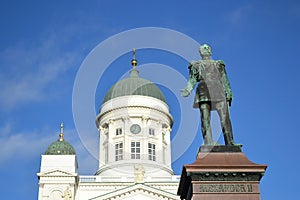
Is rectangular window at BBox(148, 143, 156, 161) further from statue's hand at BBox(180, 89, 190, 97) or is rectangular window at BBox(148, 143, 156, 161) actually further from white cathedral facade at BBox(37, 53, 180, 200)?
statue's hand at BBox(180, 89, 190, 97)

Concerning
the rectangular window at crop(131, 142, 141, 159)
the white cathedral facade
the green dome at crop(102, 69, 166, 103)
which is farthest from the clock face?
the green dome at crop(102, 69, 166, 103)

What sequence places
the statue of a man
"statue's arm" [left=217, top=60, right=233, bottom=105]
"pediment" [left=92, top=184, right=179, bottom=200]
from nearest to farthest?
the statue of a man, "statue's arm" [left=217, top=60, right=233, bottom=105], "pediment" [left=92, top=184, right=179, bottom=200]

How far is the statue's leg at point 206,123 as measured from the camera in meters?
10.3

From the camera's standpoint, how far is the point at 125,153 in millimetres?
55938

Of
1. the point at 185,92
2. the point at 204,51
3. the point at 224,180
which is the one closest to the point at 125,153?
the point at 204,51

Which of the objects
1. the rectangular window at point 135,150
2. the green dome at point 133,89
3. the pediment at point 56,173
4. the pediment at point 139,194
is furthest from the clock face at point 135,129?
the pediment at point 139,194

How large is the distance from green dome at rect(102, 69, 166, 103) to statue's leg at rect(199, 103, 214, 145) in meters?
48.0

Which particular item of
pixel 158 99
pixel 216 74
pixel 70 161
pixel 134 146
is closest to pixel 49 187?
pixel 70 161

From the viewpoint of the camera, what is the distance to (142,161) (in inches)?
2164

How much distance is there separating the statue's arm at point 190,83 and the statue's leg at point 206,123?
410 millimetres

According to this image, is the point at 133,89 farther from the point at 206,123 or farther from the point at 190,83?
the point at 206,123

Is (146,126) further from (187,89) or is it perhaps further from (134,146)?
(187,89)

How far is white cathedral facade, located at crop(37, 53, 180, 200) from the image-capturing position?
156ft

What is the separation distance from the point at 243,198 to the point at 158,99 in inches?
2026
